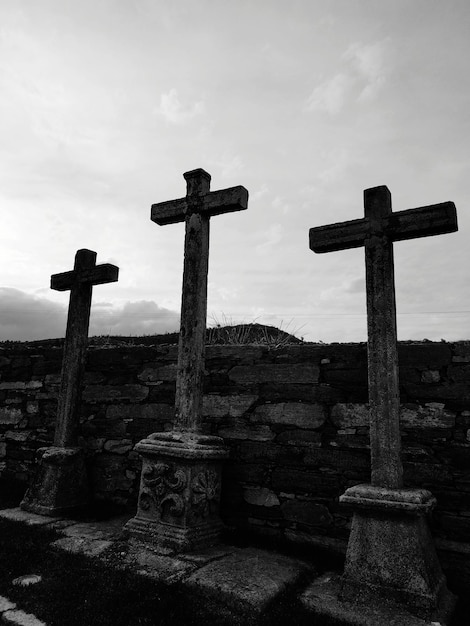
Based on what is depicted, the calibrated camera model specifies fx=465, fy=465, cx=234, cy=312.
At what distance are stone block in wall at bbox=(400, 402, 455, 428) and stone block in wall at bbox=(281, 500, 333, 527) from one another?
1.00 m

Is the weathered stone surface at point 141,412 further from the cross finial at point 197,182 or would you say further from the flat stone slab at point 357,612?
the flat stone slab at point 357,612

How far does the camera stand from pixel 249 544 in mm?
3943

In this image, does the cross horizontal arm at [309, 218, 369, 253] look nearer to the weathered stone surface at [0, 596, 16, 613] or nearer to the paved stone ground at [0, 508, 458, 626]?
the paved stone ground at [0, 508, 458, 626]

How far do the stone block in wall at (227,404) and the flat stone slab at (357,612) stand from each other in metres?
1.74

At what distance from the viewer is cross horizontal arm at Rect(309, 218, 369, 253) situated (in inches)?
146

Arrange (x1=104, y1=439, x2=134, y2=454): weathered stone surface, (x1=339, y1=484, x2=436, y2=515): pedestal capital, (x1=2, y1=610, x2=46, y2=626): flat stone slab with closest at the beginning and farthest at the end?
(x1=2, y1=610, x2=46, y2=626): flat stone slab < (x1=339, y1=484, x2=436, y2=515): pedestal capital < (x1=104, y1=439, x2=134, y2=454): weathered stone surface

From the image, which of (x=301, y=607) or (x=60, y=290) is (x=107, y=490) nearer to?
(x=60, y=290)

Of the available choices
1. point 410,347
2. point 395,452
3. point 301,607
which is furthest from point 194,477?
point 410,347

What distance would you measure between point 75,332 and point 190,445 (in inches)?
90.7

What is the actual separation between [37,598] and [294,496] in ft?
6.89

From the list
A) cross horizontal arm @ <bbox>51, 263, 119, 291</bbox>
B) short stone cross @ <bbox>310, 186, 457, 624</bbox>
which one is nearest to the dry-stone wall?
short stone cross @ <bbox>310, 186, 457, 624</bbox>

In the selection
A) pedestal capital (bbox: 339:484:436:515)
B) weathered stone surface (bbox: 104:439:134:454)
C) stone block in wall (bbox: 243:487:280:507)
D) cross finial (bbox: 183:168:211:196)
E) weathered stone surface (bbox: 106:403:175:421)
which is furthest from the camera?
weathered stone surface (bbox: 104:439:134:454)

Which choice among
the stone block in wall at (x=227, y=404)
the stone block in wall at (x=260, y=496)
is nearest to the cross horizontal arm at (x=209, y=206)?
the stone block in wall at (x=227, y=404)

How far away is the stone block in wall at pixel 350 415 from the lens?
12.7 feet
